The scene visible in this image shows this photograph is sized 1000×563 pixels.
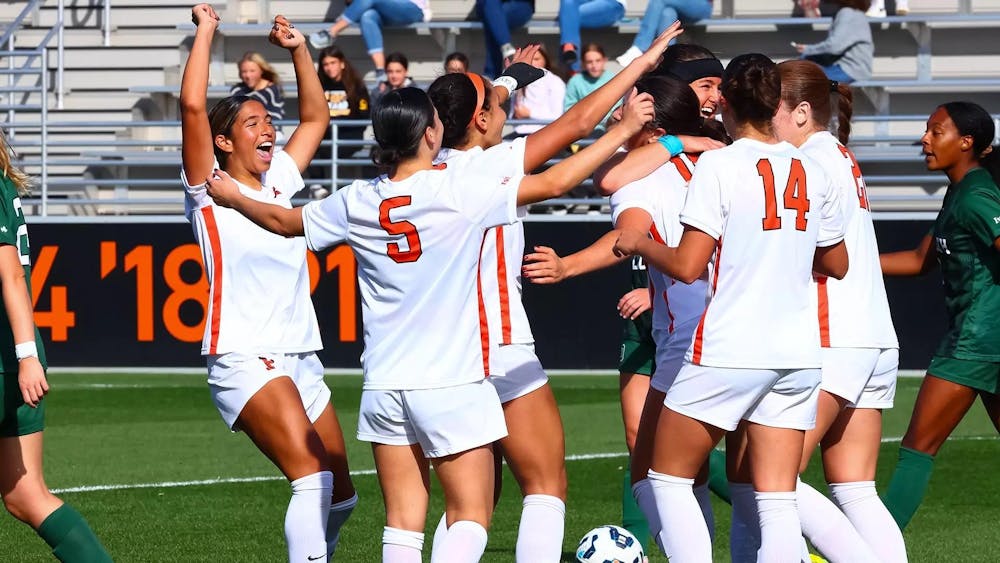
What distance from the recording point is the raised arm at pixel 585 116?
Answer: 16.5 ft

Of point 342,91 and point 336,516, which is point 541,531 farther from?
point 342,91

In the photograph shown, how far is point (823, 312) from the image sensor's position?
5.75m

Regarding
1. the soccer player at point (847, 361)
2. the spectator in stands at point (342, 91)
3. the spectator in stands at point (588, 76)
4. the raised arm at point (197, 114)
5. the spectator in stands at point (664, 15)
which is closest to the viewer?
the soccer player at point (847, 361)

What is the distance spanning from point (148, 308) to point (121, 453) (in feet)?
17.7

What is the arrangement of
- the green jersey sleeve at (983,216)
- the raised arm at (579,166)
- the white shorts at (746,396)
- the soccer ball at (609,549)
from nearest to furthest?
the raised arm at (579,166) < the white shorts at (746,396) < the soccer ball at (609,549) < the green jersey sleeve at (983,216)

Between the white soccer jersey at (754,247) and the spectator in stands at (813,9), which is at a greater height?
the spectator in stands at (813,9)

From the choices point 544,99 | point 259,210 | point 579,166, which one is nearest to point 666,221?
point 579,166

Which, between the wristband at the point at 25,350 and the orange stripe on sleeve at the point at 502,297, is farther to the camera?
the orange stripe on sleeve at the point at 502,297

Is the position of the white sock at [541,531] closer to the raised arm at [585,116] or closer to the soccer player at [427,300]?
the soccer player at [427,300]

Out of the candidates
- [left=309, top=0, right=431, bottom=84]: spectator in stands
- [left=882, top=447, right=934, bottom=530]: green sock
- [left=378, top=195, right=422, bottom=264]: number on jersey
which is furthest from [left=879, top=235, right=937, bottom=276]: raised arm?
[left=309, top=0, right=431, bottom=84]: spectator in stands

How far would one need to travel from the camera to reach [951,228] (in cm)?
692

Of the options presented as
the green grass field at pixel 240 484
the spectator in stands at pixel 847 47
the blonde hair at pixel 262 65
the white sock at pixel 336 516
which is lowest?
the green grass field at pixel 240 484

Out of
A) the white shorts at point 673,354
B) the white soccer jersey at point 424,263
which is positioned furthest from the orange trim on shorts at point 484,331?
the white shorts at point 673,354

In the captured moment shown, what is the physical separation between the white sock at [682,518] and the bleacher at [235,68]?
11006mm
